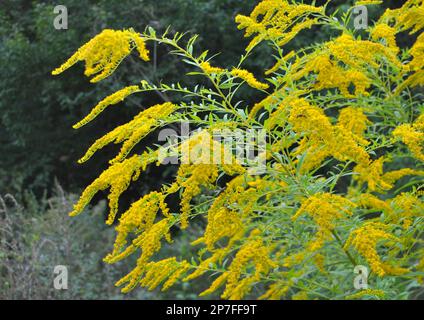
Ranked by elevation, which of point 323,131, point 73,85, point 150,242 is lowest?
point 150,242

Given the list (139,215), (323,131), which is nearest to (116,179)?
(139,215)

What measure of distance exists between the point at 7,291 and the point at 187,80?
11.4 ft

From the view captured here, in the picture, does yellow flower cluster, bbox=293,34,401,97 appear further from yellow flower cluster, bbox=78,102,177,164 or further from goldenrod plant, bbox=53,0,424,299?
yellow flower cluster, bbox=78,102,177,164

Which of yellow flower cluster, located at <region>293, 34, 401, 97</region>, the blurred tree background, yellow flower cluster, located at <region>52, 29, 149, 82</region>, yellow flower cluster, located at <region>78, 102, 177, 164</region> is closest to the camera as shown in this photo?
yellow flower cluster, located at <region>52, 29, 149, 82</region>

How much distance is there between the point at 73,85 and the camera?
905cm

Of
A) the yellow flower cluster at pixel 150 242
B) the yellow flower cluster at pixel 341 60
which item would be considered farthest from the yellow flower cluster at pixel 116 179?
the yellow flower cluster at pixel 341 60

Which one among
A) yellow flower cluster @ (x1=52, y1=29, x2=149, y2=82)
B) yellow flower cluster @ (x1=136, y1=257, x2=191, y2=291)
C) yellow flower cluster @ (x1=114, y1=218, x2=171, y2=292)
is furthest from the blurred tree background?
yellow flower cluster @ (x1=52, y1=29, x2=149, y2=82)

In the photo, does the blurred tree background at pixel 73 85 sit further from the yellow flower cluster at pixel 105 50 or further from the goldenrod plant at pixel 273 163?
the yellow flower cluster at pixel 105 50

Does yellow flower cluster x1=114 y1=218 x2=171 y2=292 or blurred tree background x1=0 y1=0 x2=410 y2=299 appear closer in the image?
yellow flower cluster x1=114 y1=218 x2=171 y2=292

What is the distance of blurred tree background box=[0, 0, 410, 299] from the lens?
862 centimetres

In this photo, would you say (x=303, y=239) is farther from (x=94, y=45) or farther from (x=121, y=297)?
(x=121, y=297)

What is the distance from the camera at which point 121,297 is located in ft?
24.4

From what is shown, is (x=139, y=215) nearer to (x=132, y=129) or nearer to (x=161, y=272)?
(x=132, y=129)

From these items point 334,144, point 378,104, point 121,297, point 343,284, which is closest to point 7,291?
point 121,297
